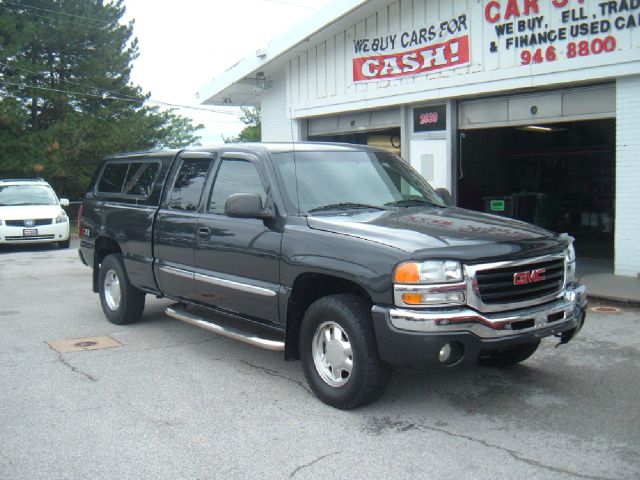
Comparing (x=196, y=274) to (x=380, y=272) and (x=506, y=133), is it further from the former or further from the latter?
(x=506, y=133)

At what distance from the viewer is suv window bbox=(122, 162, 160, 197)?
7328 mm

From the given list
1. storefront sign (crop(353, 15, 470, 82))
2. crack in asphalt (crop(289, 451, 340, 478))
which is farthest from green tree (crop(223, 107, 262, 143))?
crack in asphalt (crop(289, 451, 340, 478))

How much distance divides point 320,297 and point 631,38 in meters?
6.72

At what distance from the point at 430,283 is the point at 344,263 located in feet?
2.19

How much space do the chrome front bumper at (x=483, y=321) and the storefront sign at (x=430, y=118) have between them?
26.4 feet

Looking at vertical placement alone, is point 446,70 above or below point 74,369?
above

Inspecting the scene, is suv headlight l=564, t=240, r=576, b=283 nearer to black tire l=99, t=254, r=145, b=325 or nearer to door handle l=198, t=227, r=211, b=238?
door handle l=198, t=227, r=211, b=238

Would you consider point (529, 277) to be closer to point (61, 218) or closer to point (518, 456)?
point (518, 456)

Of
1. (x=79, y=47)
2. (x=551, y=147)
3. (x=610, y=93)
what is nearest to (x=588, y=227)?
(x=551, y=147)

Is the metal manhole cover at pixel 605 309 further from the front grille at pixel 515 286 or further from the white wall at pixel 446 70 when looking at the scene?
the front grille at pixel 515 286

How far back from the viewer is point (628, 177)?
9930 millimetres

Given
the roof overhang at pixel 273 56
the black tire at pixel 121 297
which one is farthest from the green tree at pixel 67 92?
the black tire at pixel 121 297

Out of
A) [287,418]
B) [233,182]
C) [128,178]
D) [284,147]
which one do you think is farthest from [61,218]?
[287,418]

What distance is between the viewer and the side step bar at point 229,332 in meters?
5.45
